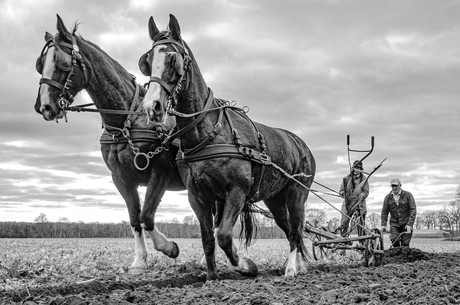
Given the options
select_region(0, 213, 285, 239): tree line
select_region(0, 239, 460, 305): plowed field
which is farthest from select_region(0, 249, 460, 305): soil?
select_region(0, 213, 285, 239): tree line

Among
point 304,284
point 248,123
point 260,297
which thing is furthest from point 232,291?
point 248,123

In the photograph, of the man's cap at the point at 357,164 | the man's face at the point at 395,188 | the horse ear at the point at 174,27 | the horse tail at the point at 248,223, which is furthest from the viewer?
the man's face at the point at 395,188

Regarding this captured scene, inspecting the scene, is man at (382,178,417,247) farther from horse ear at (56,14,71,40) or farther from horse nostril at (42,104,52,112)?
horse nostril at (42,104,52,112)

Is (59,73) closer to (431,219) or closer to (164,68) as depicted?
(164,68)

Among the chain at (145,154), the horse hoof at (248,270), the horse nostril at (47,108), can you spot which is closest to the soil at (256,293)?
the horse hoof at (248,270)

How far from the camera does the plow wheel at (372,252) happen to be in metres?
9.85

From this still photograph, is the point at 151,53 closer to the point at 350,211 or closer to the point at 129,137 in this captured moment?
the point at 129,137

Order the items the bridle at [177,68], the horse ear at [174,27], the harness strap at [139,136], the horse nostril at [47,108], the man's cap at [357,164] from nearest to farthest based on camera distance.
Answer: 1. the bridle at [177,68]
2. the horse ear at [174,27]
3. the horse nostril at [47,108]
4. the harness strap at [139,136]
5. the man's cap at [357,164]

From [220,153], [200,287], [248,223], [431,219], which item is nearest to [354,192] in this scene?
[248,223]

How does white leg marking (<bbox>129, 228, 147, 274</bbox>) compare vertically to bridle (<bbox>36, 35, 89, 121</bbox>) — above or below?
below

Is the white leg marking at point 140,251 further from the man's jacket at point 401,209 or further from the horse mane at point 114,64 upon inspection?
the man's jacket at point 401,209

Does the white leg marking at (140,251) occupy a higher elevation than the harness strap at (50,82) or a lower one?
lower

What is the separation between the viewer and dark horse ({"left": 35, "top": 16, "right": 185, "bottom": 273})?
275 inches

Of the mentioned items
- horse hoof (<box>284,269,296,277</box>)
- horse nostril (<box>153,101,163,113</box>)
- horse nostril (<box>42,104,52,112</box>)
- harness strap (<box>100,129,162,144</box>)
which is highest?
horse nostril (<box>42,104,52,112</box>)
